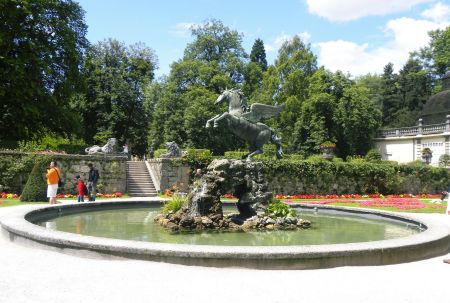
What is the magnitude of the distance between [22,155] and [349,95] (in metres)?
42.1

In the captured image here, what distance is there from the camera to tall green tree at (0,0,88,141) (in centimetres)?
3108

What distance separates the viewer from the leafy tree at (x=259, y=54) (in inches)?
2645

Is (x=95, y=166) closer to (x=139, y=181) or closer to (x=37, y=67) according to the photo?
(x=139, y=181)

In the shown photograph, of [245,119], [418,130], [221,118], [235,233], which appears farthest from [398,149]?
[235,233]

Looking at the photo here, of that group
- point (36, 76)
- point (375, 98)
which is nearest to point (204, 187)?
point (36, 76)

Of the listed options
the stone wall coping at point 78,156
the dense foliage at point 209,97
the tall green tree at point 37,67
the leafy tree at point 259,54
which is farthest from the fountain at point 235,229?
the leafy tree at point 259,54

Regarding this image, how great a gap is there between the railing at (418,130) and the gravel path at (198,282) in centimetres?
5364

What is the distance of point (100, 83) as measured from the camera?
176ft

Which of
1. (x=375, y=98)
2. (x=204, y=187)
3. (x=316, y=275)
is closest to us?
(x=316, y=275)

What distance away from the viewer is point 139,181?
99.9ft

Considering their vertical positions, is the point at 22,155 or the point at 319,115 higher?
the point at 319,115

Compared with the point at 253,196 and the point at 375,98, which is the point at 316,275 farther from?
the point at 375,98

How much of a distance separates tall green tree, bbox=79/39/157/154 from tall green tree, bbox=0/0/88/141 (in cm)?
1465

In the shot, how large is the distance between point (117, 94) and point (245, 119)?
40375 mm
